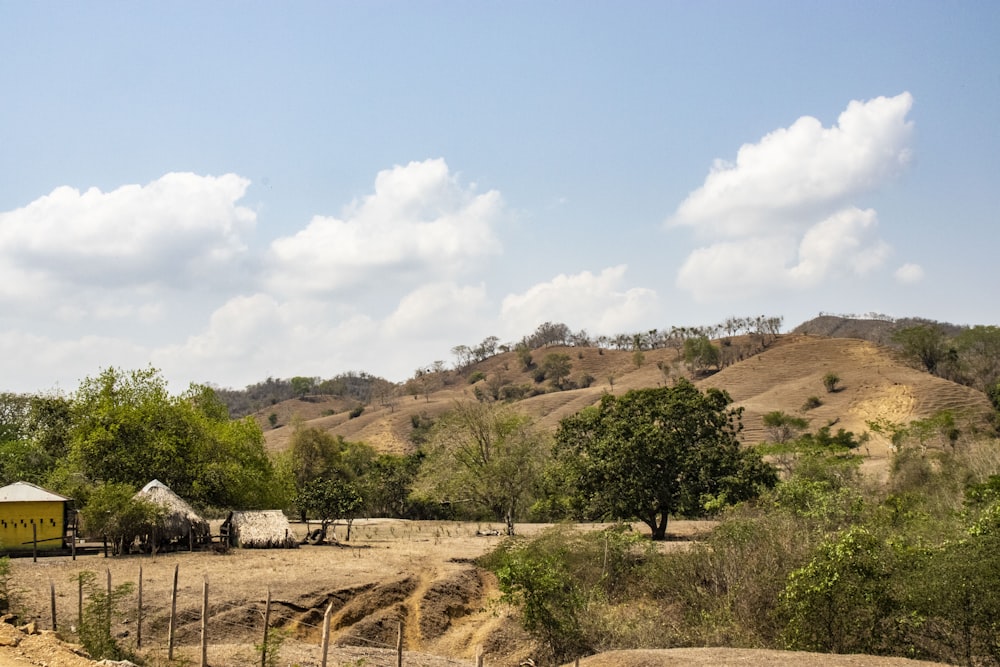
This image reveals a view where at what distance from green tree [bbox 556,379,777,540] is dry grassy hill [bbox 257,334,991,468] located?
127 feet

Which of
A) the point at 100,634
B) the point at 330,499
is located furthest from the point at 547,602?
the point at 330,499

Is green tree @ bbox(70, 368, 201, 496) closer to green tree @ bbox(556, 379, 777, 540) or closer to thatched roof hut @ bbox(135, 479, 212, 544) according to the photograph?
thatched roof hut @ bbox(135, 479, 212, 544)

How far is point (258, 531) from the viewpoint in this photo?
3108 centimetres

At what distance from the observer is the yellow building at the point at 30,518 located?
1096 inches

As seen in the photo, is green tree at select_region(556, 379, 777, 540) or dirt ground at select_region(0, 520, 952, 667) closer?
dirt ground at select_region(0, 520, 952, 667)

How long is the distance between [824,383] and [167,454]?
7481 cm

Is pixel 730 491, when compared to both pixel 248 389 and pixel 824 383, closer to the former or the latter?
pixel 824 383

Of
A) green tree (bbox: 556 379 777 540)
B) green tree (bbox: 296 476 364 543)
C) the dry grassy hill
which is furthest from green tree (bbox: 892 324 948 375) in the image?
green tree (bbox: 296 476 364 543)

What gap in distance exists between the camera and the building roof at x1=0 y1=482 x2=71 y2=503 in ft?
91.9

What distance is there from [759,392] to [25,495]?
80.6 meters

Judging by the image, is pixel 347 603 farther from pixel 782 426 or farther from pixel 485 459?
pixel 782 426

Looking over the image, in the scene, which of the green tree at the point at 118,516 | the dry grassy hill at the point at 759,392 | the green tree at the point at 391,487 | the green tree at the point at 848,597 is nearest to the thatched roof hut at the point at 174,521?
the green tree at the point at 118,516

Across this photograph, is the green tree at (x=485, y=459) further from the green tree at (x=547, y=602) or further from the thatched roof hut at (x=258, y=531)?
the green tree at (x=547, y=602)

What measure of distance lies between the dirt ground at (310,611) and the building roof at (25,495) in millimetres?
2710
